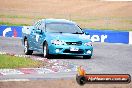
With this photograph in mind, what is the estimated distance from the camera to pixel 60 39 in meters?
21.3

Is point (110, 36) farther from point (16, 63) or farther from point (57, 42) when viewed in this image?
point (16, 63)

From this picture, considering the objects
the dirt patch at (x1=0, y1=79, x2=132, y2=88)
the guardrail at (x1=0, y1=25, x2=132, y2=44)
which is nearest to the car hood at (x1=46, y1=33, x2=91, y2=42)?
the dirt patch at (x1=0, y1=79, x2=132, y2=88)

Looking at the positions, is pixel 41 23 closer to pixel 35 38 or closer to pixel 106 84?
pixel 35 38

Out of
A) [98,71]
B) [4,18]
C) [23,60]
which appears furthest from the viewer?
[4,18]

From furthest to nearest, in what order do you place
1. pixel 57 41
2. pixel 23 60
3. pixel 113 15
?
pixel 113 15, pixel 57 41, pixel 23 60

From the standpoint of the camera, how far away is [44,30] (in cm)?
2225

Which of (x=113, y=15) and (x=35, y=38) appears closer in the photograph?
(x=35, y=38)

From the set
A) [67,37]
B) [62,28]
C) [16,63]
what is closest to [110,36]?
[62,28]

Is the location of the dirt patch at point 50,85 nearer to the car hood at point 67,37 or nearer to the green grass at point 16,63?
the green grass at point 16,63

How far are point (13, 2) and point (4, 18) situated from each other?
80.8ft

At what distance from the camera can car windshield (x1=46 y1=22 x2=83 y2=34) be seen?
→ 22209mm

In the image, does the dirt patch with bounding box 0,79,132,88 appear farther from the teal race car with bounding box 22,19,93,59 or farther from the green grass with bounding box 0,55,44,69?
the teal race car with bounding box 22,19,93,59

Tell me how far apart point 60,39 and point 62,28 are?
1127mm

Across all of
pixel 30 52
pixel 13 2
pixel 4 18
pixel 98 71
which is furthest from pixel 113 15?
pixel 98 71
